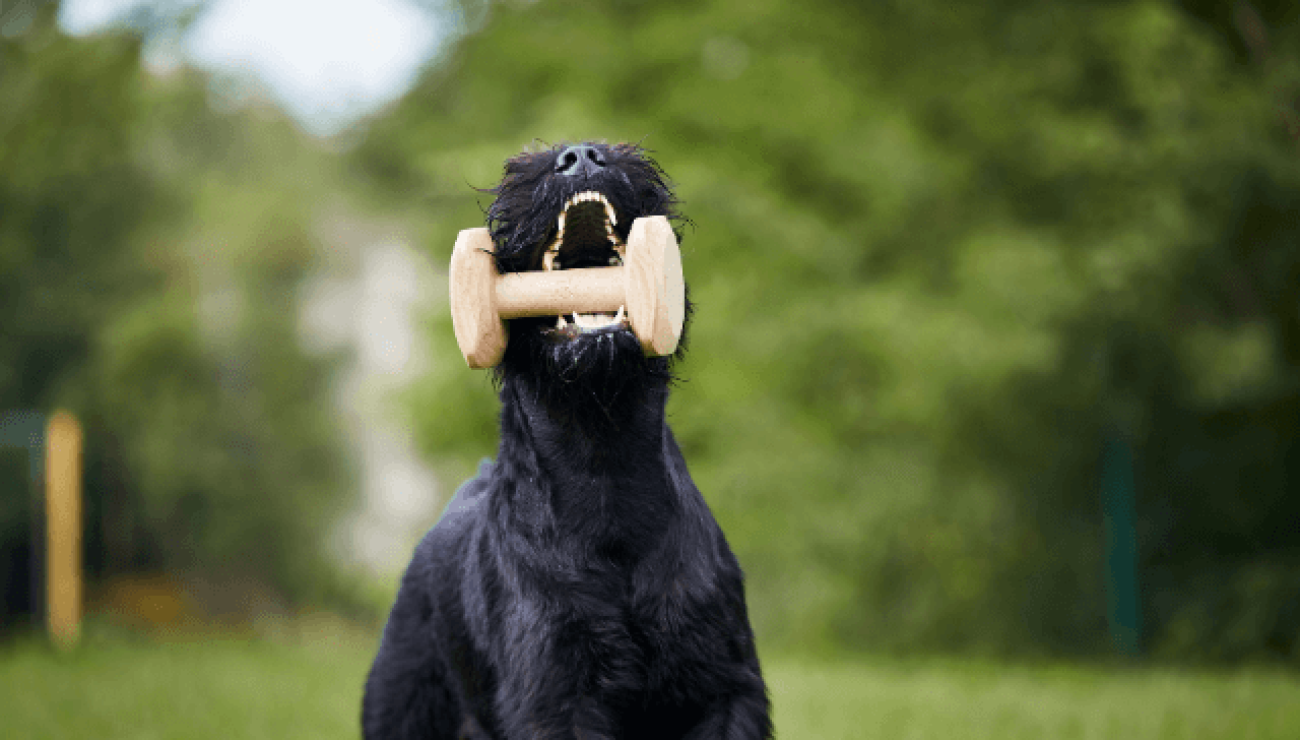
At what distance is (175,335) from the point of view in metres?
12.2

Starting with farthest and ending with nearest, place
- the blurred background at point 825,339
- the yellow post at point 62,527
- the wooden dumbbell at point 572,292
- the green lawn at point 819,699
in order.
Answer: the yellow post at point 62,527, the blurred background at point 825,339, the green lawn at point 819,699, the wooden dumbbell at point 572,292

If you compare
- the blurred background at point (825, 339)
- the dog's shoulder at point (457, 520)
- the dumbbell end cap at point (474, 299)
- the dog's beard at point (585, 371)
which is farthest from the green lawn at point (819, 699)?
the dumbbell end cap at point (474, 299)

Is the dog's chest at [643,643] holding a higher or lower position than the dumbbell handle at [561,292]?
lower

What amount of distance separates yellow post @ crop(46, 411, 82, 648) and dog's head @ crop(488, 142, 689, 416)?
9394 mm

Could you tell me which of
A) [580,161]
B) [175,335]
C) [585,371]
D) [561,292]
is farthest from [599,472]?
[175,335]

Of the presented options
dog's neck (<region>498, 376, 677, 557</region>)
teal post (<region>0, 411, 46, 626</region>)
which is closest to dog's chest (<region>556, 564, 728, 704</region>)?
dog's neck (<region>498, 376, 677, 557</region>)

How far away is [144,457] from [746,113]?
745 centimetres

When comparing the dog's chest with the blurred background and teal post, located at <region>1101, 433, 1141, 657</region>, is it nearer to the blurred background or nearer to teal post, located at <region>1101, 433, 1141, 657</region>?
the blurred background

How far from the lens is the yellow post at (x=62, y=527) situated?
10.4 metres

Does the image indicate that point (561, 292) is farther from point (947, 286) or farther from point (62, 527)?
point (62, 527)

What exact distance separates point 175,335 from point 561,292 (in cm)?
1102

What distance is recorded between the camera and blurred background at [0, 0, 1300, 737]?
878 cm

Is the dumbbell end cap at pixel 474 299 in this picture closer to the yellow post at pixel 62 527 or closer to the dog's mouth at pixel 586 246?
the dog's mouth at pixel 586 246

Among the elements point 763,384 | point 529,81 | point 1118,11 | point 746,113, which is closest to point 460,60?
point 529,81
